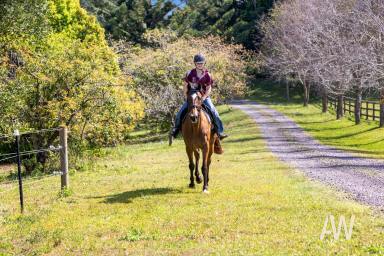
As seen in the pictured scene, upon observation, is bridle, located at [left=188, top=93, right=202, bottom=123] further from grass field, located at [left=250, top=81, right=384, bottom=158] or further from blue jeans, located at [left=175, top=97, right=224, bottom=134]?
grass field, located at [left=250, top=81, right=384, bottom=158]

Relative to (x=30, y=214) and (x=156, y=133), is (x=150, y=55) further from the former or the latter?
(x=30, y=214)

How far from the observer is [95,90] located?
21125 millimetres

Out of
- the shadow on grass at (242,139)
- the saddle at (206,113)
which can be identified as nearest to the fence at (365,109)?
the shadow on grass at (242,139)

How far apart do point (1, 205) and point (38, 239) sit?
4.03 meters

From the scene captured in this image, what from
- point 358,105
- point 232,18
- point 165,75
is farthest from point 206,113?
point 232,18

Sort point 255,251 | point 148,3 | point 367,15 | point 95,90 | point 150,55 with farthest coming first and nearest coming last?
point 148,3
point 150,55
point 367,15
point 95,90
point 255,251

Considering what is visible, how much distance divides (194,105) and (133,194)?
8.78 feet

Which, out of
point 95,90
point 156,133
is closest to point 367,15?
point 95,90

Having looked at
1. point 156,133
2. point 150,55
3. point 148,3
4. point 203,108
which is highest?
point 148,3

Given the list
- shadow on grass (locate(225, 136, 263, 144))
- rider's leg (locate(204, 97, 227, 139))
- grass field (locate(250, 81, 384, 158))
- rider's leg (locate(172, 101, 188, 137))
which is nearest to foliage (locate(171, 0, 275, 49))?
grass field (locate(250, 81, 384, 158))

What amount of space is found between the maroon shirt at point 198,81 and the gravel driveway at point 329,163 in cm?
438

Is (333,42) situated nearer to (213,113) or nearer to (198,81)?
(213,113)

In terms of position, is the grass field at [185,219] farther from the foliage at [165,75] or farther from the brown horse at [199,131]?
the foliage at [165,75]

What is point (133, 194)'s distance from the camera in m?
12.6
